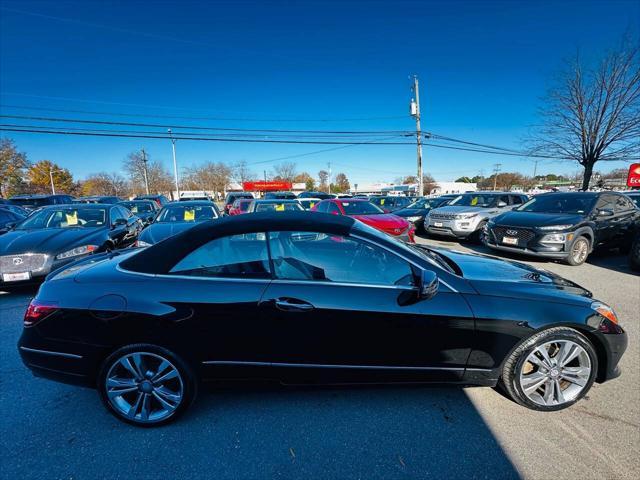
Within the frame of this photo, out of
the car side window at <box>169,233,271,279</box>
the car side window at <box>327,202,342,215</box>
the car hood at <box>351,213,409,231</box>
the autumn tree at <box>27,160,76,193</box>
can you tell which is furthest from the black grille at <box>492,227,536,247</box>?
the autumn tree at <box>27,160,76,193</box>

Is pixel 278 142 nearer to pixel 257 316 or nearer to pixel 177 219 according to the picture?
pixel 177 219

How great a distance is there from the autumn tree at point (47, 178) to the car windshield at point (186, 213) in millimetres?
60737

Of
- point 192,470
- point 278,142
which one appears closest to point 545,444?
point 192,470

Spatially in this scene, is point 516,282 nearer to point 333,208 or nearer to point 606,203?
point 333,208

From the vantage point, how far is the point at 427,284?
1.93m

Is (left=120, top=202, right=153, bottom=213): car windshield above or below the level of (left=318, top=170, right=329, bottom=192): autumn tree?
below

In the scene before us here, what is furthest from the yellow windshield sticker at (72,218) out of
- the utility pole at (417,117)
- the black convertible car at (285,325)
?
the utility pole at (417,117)

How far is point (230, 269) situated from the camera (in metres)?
2.13

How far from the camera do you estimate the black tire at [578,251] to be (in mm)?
6527

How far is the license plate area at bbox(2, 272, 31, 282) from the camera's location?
169 inches

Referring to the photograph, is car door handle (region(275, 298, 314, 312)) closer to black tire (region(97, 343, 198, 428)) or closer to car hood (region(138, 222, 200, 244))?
black tire (region(97, 343, 198, 428))

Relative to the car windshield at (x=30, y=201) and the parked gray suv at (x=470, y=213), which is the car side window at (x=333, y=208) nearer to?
the parked gray suv at (x=470, y=213)

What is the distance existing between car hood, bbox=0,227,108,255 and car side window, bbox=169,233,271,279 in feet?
13.4

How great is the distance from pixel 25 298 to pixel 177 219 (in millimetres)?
2912
